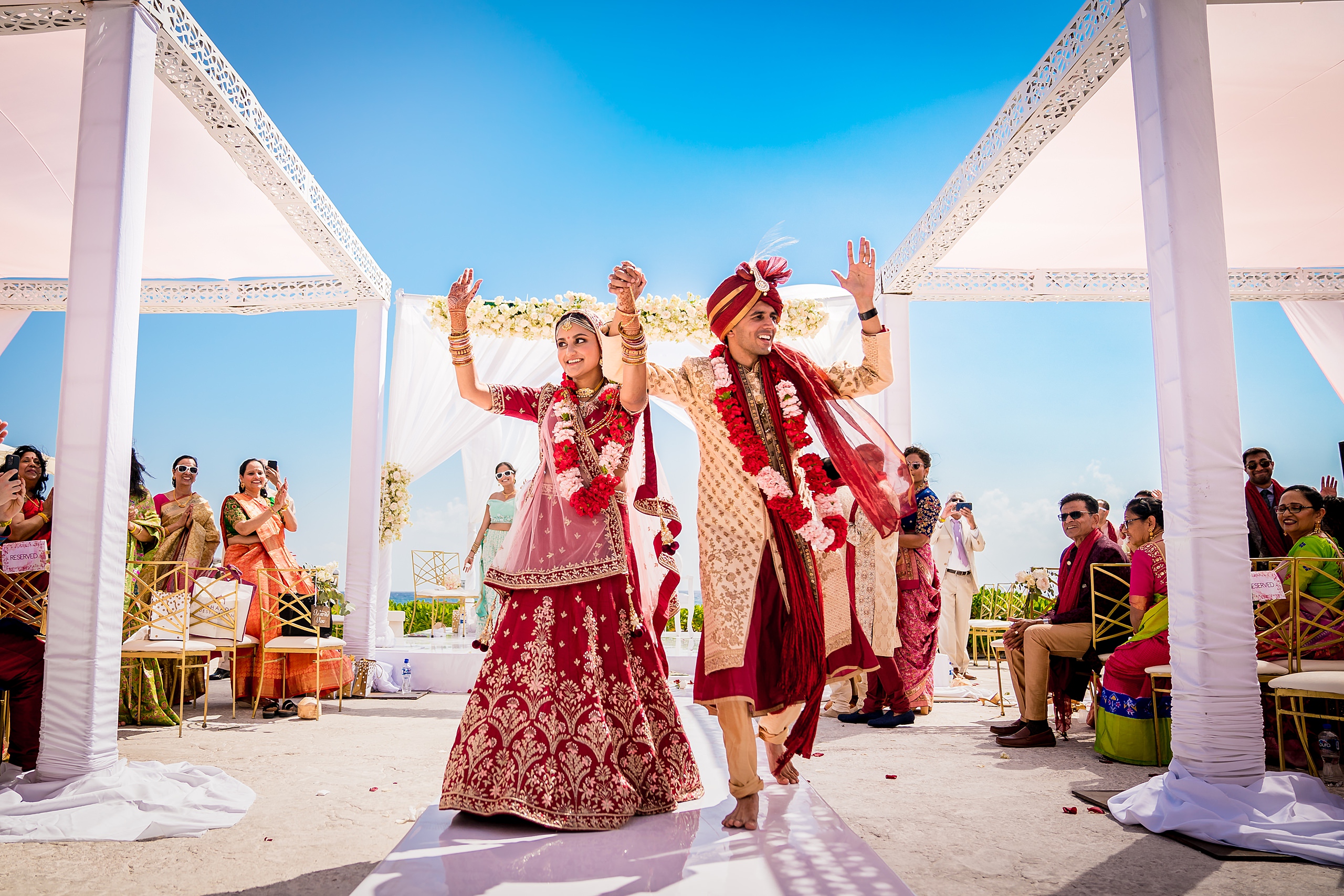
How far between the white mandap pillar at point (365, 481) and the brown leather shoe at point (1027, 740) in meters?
5.18

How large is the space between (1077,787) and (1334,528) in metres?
2.75

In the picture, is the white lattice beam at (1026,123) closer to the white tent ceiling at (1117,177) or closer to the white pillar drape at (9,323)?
the white tent ceiling at (1117,177)

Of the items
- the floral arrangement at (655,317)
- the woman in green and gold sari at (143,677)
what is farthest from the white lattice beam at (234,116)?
the woman in green and gold sari at (143,677)

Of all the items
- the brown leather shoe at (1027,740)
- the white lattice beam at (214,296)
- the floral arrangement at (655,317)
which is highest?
the white lattice beam at (214,296)

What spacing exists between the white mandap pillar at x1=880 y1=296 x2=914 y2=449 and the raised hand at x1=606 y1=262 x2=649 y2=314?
→ 4.98 metres

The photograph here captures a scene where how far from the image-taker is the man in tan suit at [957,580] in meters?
8.91

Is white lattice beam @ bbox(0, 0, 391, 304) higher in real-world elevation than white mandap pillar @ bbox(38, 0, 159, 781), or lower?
higher

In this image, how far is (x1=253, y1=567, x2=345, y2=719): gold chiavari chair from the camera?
6.11 m

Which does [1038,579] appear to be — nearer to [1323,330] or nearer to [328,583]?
[1323,330]

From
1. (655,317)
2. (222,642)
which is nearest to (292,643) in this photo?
(222,642)

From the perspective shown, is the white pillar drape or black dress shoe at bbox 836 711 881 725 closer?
black dress shoe at bbox 836 711 881 725

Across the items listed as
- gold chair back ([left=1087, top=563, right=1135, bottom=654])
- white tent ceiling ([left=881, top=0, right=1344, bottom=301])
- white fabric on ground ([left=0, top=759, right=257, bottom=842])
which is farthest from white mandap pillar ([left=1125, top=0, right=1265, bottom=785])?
white fabric on ground ([left=0, top=759, right=257, bottom=842])

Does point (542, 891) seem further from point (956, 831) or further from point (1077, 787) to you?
point (1077, 787)

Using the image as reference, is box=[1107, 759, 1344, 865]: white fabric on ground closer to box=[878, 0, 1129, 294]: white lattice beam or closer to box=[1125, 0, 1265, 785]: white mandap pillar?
box=[1125, 0, 1265, 785]: white mandap pillar
